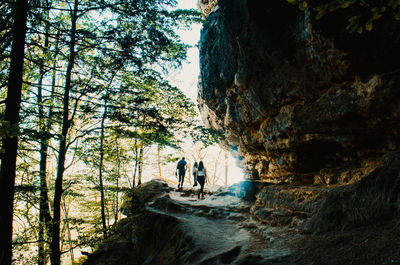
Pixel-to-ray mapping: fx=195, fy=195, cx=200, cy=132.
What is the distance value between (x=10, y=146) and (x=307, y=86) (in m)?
8.76

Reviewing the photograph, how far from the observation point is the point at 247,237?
5.68m

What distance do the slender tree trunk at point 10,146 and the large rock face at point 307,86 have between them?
735 cm

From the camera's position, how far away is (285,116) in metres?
8.34

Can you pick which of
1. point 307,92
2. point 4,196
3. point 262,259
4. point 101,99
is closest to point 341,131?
point 307,92

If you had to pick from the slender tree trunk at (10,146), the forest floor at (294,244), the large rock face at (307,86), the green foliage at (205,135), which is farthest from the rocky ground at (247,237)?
the slender tree trunk at (10,146)

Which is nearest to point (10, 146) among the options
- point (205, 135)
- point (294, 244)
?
point (205, 135)

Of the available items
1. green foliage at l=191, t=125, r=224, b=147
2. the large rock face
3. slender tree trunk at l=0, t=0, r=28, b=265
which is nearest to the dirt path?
the large rock face

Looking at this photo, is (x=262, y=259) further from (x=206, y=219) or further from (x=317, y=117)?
(x=317, y=117)

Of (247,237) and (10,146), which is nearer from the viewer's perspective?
(10,146)

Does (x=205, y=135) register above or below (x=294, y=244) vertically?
above

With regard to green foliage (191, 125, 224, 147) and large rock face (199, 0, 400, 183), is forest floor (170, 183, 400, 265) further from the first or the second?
large rock face (199, 0, 400, 183)

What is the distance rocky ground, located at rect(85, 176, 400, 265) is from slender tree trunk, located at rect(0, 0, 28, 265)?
3.87 meters

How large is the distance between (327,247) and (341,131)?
4.94 m

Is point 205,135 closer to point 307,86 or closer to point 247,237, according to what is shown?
point 247,237
